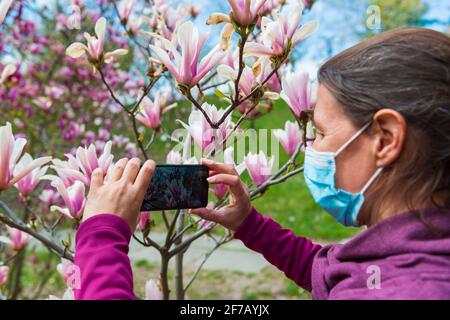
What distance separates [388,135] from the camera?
95 cm

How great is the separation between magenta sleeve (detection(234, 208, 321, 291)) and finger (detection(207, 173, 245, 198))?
0.24ft

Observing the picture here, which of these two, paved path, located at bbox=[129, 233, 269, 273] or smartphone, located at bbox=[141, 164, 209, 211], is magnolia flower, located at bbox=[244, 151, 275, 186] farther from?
paved path, located at bbox=[129, 233, 269, 273]

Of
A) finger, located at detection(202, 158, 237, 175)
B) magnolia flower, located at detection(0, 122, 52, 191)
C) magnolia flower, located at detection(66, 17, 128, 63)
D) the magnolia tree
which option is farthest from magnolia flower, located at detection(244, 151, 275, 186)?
magnolia flower, located at detection(0, 122, 52, 191)

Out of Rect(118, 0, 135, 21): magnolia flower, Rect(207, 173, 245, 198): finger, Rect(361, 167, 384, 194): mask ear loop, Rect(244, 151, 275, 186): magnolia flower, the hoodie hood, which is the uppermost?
Rect(118, 0, 135, 21): magnolia flower

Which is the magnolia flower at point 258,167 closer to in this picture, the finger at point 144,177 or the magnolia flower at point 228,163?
the magnolia flower at point 228,163

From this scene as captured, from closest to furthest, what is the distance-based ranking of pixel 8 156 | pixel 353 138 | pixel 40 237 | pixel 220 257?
pixel 353 138, pixel 8 156, pixel 40 237, pixel 220 257

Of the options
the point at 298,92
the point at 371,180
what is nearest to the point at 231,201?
the point at 298,92

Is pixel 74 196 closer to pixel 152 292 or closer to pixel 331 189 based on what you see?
pixel 152 292

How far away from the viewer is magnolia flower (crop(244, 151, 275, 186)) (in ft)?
4.75

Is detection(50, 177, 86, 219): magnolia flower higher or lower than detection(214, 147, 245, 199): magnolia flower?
lower

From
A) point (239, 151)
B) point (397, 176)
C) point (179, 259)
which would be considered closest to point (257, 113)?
point (239, 151)

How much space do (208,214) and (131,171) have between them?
0.96ft

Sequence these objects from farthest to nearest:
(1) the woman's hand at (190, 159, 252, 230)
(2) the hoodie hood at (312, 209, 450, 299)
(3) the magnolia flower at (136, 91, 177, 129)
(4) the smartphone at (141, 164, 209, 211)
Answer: (3) the magnolia flower at (136, 91, 177, 129) < (1) the woman's hand at (190, 159, 252, 230) < (4) the smartphone at (141, 164, 209, 211) < (2) the hoodie hood at (312, 209, 450, 299)
